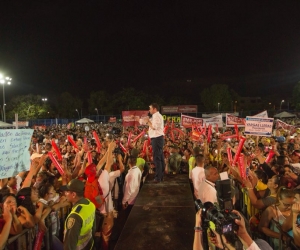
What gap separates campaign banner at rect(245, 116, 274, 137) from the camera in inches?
358

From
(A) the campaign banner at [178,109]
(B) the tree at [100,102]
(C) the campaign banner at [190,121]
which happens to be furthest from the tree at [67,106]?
(C) the campaign banner at [190,121]

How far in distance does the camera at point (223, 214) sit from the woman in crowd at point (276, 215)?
209cm

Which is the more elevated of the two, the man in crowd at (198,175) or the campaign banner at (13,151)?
the campaign banner at (13,151)

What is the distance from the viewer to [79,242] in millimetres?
3555

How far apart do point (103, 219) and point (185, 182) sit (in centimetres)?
224

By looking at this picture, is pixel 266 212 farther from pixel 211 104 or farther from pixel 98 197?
pixel 211 104

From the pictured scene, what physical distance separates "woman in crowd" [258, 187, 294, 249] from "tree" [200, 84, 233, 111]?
250 ft

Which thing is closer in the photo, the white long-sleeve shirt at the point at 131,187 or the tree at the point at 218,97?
the white long-sleeve shirt at the point at 131,187

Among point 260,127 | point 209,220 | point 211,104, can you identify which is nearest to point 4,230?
point 209,220

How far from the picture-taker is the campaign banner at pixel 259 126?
9102 millimetres

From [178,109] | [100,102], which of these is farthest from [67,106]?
[178,109]

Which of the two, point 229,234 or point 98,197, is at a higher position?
point 229,234

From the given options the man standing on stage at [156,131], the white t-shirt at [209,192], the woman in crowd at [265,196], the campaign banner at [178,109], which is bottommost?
the woman in crowd at [265,196]

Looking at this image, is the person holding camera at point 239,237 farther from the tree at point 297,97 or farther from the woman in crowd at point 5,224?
the tree at point 297,97
